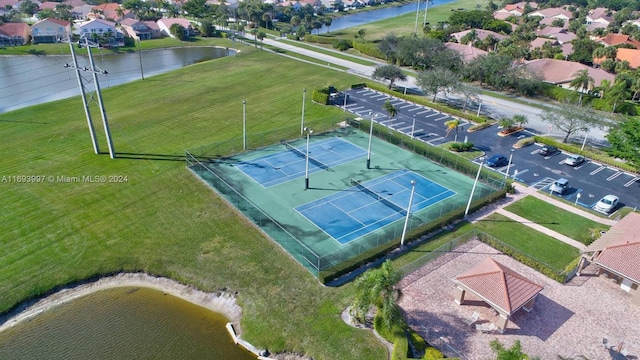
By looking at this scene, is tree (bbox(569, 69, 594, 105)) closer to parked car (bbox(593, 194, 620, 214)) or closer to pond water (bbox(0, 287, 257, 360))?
parked car (bbox(593, 194, 620, 214))

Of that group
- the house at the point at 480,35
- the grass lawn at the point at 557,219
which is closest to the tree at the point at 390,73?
the grass lawn at the point at 557,219

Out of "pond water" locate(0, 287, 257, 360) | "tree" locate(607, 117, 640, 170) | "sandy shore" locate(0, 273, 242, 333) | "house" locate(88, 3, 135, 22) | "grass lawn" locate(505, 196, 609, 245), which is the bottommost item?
"pond water" locate(0, 287, 257, 360)

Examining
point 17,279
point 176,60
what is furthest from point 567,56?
point 17,279

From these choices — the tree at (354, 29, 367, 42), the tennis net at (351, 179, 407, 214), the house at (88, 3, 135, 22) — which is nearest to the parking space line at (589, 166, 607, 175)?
the tennis net at (351, 179, 407, 214)

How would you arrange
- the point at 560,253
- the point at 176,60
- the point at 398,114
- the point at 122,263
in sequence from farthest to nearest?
the point at 176,60 < the point at 398,114 < the point at 560,253 < the point at 122,263

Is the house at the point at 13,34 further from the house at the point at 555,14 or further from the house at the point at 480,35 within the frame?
the house at the point at 555,14

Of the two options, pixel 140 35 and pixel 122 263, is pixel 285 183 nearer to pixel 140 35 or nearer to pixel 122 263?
pixel 122 263

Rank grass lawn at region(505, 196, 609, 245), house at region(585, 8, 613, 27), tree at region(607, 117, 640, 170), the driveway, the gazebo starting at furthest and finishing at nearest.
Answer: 1. house at region(585, 8, 613, 27)
2. tree at region(607, 117, 640, 170)
3. grass lawn at region(505, 196, 609, 245)
4. the gazebo
5. the driveway
